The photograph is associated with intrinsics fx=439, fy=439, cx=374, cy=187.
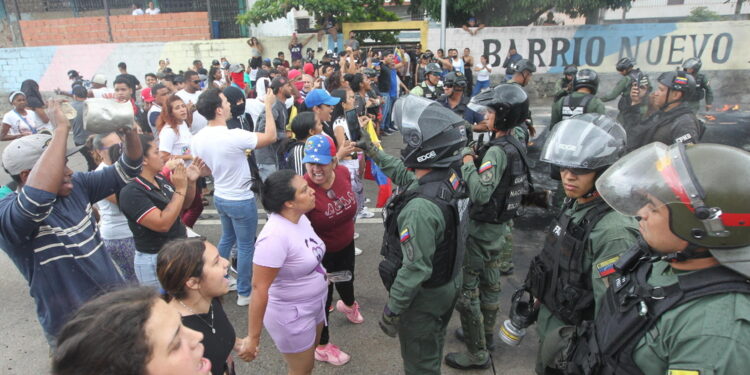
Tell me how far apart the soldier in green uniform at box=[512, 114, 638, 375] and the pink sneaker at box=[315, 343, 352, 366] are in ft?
5.15

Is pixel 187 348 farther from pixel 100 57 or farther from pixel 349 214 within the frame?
pixel 100 57

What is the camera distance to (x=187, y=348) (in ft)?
4.19

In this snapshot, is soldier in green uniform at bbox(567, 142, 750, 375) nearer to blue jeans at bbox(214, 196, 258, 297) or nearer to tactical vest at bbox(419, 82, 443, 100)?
blue jeans at bbox(214, 196, 258, 297)

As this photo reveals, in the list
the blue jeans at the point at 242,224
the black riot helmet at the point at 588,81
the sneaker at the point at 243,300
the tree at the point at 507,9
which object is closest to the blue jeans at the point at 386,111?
the black riot helmet at the point at 588,81

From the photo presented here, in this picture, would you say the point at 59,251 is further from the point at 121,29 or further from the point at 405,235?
the point at 121,29

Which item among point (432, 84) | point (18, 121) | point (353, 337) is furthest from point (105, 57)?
point (353, 337)

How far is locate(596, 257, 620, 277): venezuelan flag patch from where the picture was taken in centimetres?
194

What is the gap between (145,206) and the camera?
2869 mm

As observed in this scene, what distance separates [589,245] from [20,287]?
5540 millimetres

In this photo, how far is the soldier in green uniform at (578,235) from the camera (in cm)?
212

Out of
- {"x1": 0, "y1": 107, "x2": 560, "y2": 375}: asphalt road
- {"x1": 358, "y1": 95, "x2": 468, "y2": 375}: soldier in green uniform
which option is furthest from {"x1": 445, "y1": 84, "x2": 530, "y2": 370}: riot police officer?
{"x1": 358, "y1": 95, "x2": 468, "y2": 375}: soldier in green uniform

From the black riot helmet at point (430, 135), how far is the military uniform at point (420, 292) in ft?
0.33

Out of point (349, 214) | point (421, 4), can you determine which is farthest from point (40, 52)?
point (349, 214)

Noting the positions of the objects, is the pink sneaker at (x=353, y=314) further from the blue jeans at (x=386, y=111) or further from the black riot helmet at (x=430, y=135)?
the blue jeans at (x=386, y=111)
